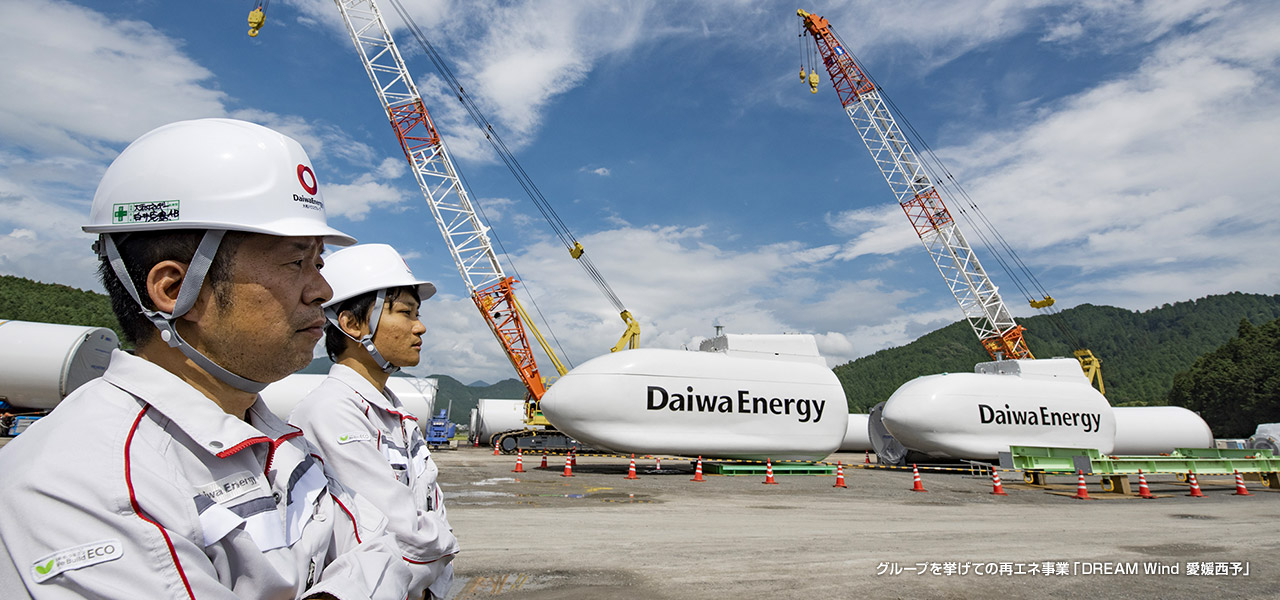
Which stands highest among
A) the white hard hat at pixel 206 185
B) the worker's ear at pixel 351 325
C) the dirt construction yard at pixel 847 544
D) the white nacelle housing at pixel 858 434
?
the white hard hat at pixel 206 185

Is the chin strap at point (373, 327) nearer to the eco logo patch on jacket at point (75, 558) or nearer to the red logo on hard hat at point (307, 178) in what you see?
the red logo on hard hat at point (307, 178)

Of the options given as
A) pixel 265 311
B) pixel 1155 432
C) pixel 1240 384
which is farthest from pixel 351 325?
pixel 1240 384

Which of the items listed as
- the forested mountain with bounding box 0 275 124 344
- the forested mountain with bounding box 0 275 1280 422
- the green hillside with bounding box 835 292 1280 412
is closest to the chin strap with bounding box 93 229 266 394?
the forested mountain with bounding box 0 275 124 344

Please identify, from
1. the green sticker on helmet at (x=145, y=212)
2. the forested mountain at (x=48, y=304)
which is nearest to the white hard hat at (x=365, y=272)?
the green sticker on helmet at (x=145, y=212)

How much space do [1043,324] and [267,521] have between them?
219m

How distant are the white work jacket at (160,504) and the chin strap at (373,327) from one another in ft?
5.24

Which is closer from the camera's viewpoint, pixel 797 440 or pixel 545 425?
pixel 797 440

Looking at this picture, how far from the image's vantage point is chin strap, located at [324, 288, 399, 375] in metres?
3.35

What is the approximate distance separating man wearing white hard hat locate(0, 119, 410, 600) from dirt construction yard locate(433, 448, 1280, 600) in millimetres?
4651

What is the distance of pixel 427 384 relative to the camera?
1393 inches

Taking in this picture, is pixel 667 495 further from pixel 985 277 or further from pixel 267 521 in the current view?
pixel 985 277

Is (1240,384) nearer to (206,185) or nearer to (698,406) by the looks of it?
(698,406)

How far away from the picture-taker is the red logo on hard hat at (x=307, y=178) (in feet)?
6.02

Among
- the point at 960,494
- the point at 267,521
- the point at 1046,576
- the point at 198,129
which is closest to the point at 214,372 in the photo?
the point at 267,521
